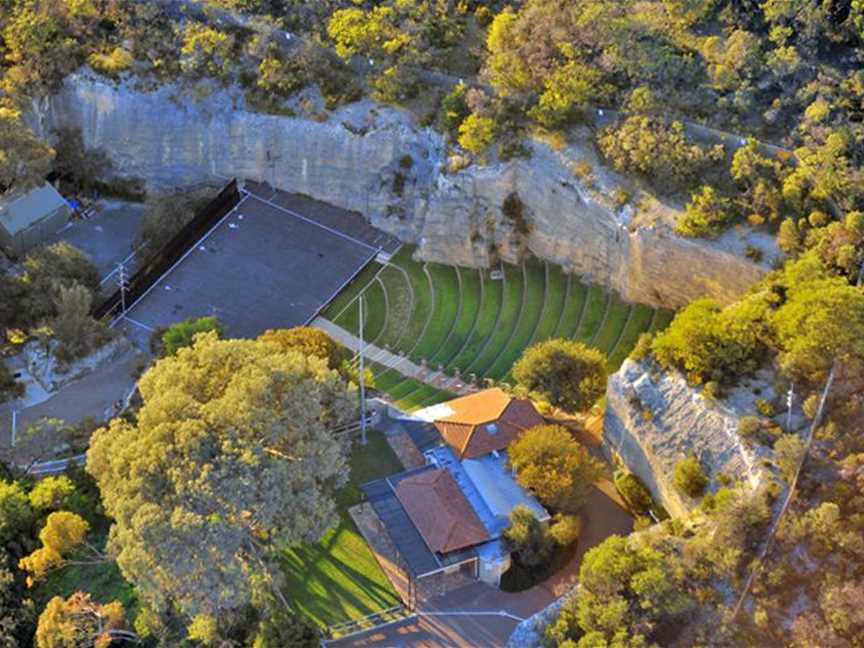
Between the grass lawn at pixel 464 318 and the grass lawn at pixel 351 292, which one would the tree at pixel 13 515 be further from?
the grass lawn at pixel 464 318

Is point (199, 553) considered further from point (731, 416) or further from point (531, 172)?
point (531, 172)

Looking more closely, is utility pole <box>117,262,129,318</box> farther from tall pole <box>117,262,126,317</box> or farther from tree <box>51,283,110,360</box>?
tree <box>51,283,110,360</box>

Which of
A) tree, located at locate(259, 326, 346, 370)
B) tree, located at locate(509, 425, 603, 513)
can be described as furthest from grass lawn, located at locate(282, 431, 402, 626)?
tree, located at locate(509, 425, 603, 513)

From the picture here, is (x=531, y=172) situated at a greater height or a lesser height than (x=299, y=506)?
greater

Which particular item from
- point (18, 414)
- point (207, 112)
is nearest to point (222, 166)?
point (207, 112)

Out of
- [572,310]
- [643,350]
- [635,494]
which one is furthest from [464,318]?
[635,494]

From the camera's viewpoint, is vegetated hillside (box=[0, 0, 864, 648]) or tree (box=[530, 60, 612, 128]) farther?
tree (box=[530, 60, 612, 128])

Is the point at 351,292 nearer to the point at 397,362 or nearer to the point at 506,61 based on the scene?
the point at 397,362
